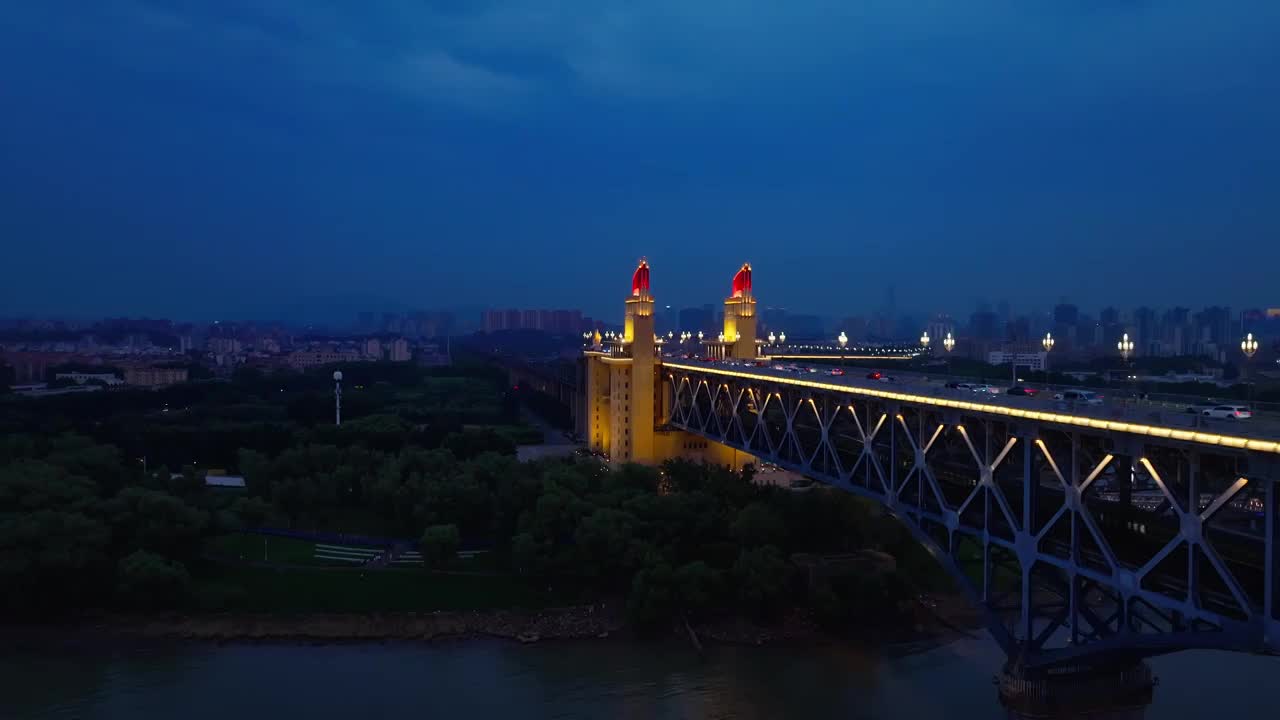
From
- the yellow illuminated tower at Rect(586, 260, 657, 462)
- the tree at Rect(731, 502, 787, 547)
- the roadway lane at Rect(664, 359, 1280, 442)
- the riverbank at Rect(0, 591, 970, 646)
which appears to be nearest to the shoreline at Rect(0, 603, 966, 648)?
the riverbank at Rect(0, 591, 970, 646)

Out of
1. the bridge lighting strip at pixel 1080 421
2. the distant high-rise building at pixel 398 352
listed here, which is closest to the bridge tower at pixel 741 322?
the bridge lighting strip at pixel 1080 421

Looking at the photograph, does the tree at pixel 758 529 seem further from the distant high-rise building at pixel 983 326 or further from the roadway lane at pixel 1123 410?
the distant high-rise building at pixel 983 326

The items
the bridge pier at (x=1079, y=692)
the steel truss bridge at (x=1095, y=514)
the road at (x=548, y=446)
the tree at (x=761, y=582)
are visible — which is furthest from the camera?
the road at (x=548, y=446)

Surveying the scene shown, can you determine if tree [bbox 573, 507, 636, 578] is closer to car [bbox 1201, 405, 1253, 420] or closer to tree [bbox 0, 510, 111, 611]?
tree [bbox 0, 510, 111, 611]

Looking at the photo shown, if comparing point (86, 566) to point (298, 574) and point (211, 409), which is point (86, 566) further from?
point (211, 409)

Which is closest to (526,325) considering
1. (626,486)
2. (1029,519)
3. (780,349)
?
(780,349)

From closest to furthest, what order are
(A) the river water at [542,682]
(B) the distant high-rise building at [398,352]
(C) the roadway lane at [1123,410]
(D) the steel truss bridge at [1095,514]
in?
(C) the roadway lane at [1123,410], (D) the steel truss bridge at [1095,514], (A) the river water at [542,682], (B) the distant high-rise building at [398,352]

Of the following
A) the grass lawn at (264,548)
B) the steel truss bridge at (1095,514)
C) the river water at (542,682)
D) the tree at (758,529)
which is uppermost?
the steel truss bridge at (1095,514)
